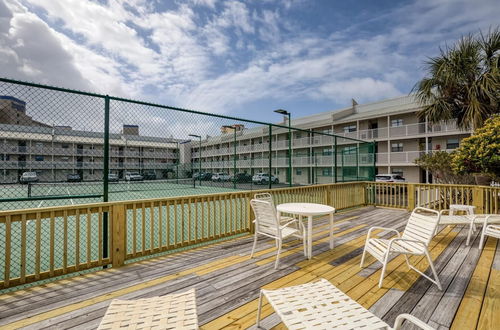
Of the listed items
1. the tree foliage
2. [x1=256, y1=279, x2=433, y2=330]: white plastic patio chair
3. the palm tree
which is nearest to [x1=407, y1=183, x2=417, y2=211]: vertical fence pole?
the tree foliage

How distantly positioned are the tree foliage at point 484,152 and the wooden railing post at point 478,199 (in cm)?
53

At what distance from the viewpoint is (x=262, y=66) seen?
955 centimetres

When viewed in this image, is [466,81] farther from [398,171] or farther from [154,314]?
[398,171]

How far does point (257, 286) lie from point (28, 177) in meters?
3.71

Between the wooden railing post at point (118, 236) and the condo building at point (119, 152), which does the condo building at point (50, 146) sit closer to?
the condo building at point (119, 152)

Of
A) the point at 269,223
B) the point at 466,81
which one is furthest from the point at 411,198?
the point at 269,223

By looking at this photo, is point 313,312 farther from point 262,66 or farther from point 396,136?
point 396,136

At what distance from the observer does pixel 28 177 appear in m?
3.29

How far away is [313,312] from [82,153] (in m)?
4.09

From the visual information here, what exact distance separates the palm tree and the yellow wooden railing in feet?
8.79

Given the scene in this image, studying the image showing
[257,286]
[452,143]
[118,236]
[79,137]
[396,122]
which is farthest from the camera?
[396,122]

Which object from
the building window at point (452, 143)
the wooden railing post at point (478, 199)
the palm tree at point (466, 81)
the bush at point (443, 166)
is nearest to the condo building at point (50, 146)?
the wooden railing post at point (478, 199)

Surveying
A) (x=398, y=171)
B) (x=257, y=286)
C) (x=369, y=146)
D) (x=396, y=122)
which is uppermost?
(x=396, y=122)

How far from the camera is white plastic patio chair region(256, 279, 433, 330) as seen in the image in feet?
4.15
